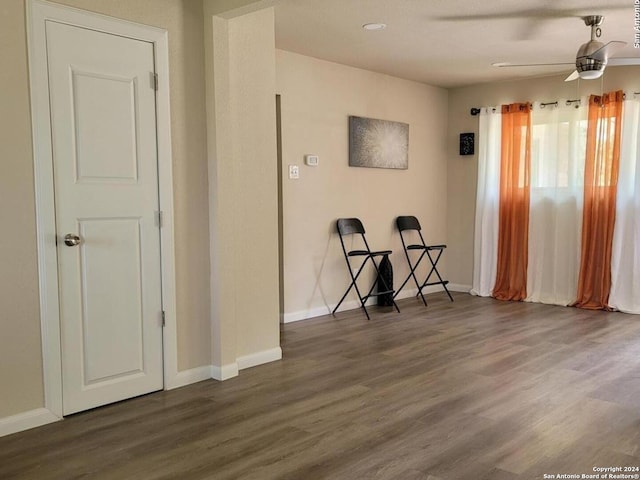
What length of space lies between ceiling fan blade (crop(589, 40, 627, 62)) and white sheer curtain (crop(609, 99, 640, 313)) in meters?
1.80

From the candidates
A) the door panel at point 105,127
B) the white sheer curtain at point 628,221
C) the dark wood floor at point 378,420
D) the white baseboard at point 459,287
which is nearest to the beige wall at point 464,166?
the white baseboard at point 459,287

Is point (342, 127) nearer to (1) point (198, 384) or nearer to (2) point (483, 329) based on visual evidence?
(2) point (483, 329)

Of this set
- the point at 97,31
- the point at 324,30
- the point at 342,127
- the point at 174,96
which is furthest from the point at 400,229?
the point at 97,31

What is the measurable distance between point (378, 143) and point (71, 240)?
3.73 meters

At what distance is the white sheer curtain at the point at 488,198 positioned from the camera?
20.9ft

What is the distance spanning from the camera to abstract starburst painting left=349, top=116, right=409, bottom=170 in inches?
223

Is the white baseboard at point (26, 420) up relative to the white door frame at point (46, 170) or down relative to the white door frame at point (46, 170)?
down

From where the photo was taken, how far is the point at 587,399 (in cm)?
309

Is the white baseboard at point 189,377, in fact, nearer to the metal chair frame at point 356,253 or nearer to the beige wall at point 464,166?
the metal chair frame at point 356,253

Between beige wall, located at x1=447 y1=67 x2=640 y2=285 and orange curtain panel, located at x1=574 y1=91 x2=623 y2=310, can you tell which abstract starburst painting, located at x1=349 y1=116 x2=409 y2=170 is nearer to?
beige wall, located at x1=447 y1=67 x2=640 y2=285

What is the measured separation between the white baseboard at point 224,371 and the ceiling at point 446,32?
217 cm

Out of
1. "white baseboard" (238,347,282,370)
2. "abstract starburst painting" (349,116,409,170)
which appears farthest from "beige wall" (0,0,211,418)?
"abstract starburst painting" (349,116,409,170)

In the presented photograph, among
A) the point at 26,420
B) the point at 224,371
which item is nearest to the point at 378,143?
the point at 224,371

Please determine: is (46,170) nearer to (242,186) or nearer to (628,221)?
(242,186)
